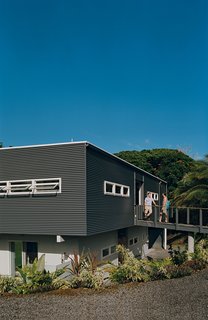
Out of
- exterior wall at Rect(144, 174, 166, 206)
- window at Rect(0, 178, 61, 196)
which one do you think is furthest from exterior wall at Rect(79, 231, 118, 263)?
exterior wall at Rect(144, 174, 166, 206)

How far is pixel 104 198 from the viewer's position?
1474 centimetres

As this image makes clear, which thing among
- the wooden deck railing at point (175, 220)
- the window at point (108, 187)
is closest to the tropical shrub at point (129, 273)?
the window at point (108, 187)

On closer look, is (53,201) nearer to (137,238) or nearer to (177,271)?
(177,271)

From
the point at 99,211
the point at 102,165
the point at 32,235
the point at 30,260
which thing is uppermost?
the point at 102,165

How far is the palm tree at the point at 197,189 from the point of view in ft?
78.7

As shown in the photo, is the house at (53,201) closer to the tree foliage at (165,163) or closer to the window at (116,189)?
the window at (116,189)

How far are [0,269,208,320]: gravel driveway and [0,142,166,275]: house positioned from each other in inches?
117

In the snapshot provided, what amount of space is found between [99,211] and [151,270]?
10.7ft

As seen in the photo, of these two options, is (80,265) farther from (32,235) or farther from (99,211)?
(32,235)

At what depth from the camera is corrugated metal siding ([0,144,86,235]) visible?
1276 centimetres

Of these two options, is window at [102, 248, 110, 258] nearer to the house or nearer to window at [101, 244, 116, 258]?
window at [101, 244, 116, 258]

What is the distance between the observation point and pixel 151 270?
39.7 feet

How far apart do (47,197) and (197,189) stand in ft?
47.0

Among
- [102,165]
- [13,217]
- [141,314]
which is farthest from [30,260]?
[141,314]
